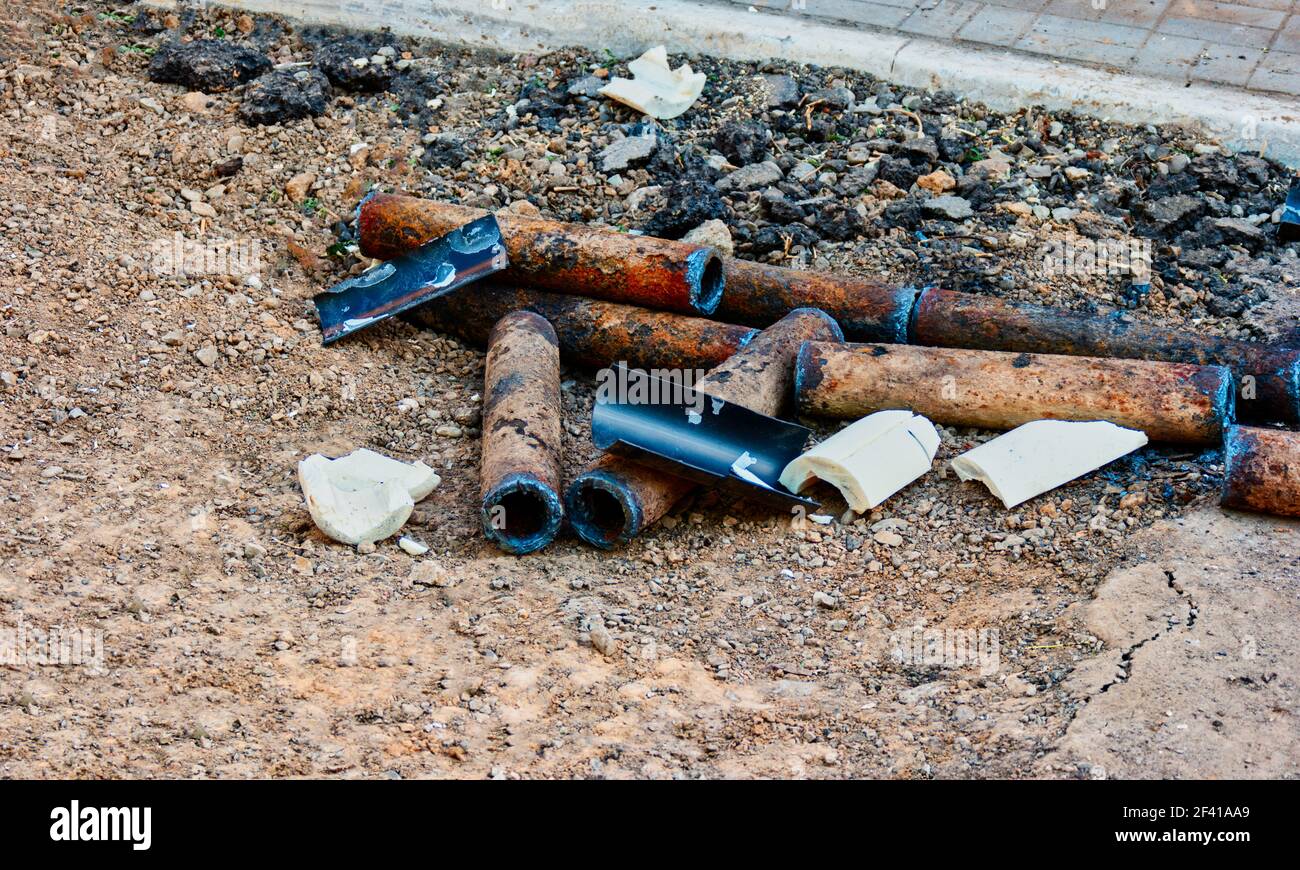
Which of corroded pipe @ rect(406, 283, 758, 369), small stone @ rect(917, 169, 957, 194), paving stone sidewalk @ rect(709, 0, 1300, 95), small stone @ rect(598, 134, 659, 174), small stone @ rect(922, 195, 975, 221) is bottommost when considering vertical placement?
corroded pipe @ rect(406, 283, 758, 369)

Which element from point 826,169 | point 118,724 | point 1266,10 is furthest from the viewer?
point 1266,10

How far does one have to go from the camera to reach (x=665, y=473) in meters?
4.32

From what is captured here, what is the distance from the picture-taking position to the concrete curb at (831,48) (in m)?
6.39

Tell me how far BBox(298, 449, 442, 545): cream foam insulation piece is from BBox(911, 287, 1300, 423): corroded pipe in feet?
7.03

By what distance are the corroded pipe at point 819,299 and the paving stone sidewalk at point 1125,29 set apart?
2.64 meters

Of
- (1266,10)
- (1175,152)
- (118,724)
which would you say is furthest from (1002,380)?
(1266,10)

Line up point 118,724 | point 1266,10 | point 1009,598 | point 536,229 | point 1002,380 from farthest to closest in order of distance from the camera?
point 1266,10 → point 536,229 → point 1002,380 → point 1009,598 → point 118,724

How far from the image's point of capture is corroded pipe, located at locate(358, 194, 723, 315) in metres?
5.10

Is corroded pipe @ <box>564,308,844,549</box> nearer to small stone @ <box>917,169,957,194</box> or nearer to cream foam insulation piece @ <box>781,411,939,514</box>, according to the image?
cream foam insulation piece @ <box>781,411,939,514</box>

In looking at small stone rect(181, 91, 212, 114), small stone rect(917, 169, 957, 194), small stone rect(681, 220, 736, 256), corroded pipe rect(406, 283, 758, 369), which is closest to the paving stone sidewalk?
small stone rect(917, 169, 957, 194)

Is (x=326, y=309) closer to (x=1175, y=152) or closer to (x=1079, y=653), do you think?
(x=1079, y=653)

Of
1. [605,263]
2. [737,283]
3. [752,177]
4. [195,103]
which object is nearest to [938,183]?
[752,177]

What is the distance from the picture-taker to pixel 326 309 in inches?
210

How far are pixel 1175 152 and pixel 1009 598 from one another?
133 inches
